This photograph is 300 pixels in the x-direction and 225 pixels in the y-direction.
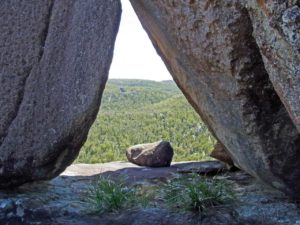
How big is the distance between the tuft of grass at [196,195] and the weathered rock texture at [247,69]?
0.53 m

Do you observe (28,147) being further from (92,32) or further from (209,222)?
(209,222)

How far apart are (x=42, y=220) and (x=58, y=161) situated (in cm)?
92

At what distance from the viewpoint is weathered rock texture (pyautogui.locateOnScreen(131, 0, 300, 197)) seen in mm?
5117

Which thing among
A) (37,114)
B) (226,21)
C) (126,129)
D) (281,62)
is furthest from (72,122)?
(126,129)

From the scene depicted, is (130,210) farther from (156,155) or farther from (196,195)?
(156,155)

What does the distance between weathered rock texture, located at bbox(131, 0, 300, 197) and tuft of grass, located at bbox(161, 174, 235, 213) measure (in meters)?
0.53

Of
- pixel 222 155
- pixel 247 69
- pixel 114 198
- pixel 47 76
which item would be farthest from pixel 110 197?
pixel 247 69

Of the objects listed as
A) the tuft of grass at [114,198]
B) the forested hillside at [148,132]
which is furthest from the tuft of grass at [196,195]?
the forested hillside at [148,132]

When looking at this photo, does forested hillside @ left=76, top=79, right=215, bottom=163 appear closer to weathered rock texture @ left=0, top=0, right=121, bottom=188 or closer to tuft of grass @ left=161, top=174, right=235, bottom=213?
tuft of grass @ left=161, top=174, right=235, bottom=213

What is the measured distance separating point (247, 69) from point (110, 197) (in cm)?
282

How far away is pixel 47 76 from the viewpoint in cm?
750

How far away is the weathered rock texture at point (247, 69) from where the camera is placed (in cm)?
512

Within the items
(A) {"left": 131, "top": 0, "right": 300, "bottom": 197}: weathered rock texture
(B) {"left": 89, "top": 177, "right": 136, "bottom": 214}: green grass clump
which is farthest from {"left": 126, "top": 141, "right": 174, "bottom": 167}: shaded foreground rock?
(A) {"left": 131, "top": 0, "right": 300, "bottom": 197}: weathered rock texture

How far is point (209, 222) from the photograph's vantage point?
6.89m
